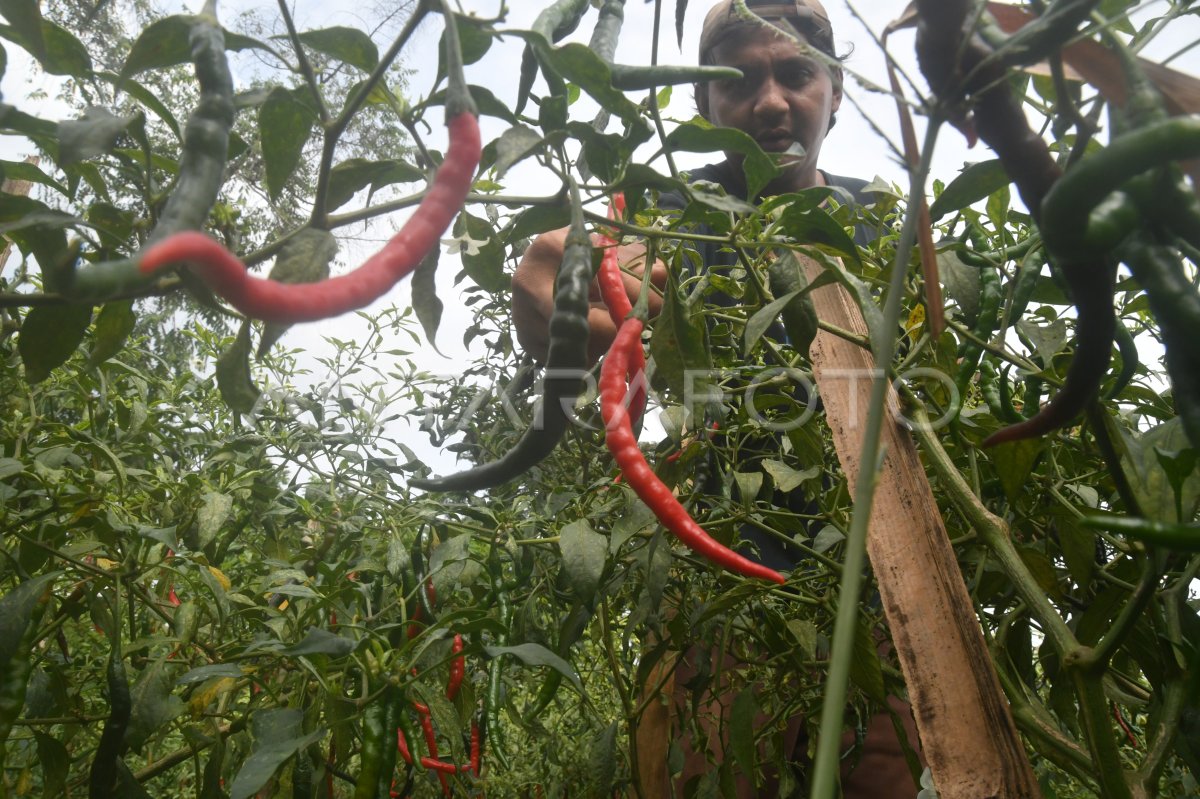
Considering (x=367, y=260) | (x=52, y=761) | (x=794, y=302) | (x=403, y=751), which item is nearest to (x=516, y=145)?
(x=367, y=260)

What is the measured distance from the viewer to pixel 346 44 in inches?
24.2

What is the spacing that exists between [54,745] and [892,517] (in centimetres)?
100

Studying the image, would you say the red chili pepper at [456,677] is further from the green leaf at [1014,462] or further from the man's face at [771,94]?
the man's face at [771,94]

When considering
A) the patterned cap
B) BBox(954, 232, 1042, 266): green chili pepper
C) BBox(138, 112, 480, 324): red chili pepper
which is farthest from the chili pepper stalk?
the patterned cap

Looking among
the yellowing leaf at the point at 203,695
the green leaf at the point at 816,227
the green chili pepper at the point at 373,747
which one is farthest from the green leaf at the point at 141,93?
the yellowing leaf at the point at 203,695

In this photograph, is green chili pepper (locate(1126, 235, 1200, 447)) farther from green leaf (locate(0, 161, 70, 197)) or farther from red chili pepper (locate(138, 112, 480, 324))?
green leaf (locate(0, 161, 70, 197))

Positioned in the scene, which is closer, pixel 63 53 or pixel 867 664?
pixel 63 53

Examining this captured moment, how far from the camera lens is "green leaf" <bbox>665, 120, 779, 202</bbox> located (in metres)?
0.66

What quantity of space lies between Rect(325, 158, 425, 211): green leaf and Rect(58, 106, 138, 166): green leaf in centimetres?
15

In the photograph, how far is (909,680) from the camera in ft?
2.36

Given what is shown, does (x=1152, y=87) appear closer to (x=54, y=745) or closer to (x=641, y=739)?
(x=54, y=745)

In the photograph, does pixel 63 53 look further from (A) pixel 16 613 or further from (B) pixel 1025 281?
(B) pixel 1025 281

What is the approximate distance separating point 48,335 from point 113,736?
1.59 ft

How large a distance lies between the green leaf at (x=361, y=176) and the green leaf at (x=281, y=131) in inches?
1.3
